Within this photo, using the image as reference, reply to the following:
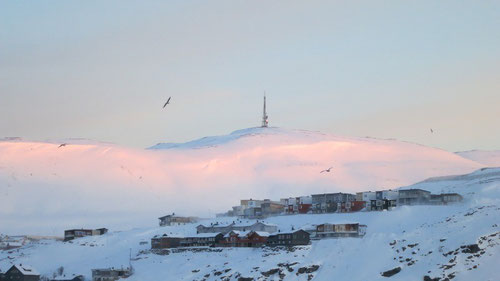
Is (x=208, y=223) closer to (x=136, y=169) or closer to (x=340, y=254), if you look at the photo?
(x=340, y=254)

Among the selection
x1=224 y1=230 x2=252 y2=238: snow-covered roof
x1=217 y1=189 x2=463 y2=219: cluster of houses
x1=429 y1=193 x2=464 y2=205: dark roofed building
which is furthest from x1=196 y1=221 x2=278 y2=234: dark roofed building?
x1=429 y1=193 x2=464 y2=205: dark roofed building

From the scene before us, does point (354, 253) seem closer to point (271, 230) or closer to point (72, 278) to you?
point (271, 230)

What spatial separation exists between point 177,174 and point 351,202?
72985 millimetres


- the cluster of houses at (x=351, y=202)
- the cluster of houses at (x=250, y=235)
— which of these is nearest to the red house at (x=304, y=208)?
the cluster of houses at (x=351, y=202)

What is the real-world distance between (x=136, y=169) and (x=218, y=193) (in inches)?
749

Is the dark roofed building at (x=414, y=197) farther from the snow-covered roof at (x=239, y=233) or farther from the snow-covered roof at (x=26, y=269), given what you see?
the snow-covered roof at (x=26, y=269)

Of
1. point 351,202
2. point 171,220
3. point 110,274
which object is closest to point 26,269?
point 110,274

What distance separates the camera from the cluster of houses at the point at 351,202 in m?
104

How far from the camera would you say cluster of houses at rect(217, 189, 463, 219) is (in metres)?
104

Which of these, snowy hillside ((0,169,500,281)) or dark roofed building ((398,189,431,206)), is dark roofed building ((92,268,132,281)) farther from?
dark roofed building ((398,189,431,206))

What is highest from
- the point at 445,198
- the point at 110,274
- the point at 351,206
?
the point at 445,198

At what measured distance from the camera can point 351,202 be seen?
109 metres

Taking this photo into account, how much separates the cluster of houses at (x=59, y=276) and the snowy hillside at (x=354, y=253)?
1.87 metres

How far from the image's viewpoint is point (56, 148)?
7156 inches
